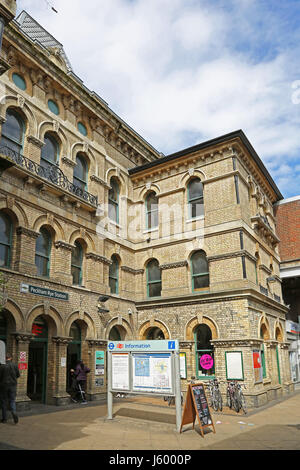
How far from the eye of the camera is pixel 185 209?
64.5 feet

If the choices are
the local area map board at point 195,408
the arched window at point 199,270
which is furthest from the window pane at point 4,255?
the arched window at point 199,270

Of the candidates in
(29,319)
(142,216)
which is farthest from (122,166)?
(29,319)

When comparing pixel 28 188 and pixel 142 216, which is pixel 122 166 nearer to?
pixel 142 216

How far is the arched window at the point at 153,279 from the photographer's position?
20.0 metres

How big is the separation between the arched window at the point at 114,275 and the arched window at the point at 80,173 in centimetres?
396

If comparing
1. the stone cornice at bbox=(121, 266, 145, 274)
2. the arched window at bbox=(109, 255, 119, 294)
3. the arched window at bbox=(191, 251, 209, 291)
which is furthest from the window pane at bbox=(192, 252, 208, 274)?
the arched window at bbox=(109, 255, 119, 294)

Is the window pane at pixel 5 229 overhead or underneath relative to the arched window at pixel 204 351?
overhead

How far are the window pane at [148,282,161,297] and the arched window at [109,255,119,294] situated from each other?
6.09 ft

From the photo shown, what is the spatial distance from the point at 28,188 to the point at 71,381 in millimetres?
8157

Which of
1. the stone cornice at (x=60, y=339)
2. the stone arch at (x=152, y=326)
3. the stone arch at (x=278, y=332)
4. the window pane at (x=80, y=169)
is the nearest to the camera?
the stone cornice at (x=60, y=339)

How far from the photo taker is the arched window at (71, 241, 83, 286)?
55.2ft

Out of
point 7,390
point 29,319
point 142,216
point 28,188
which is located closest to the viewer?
point 7,390

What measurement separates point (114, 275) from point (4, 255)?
670 cm

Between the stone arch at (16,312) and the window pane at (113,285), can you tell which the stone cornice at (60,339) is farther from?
the window pane at (113,285)
